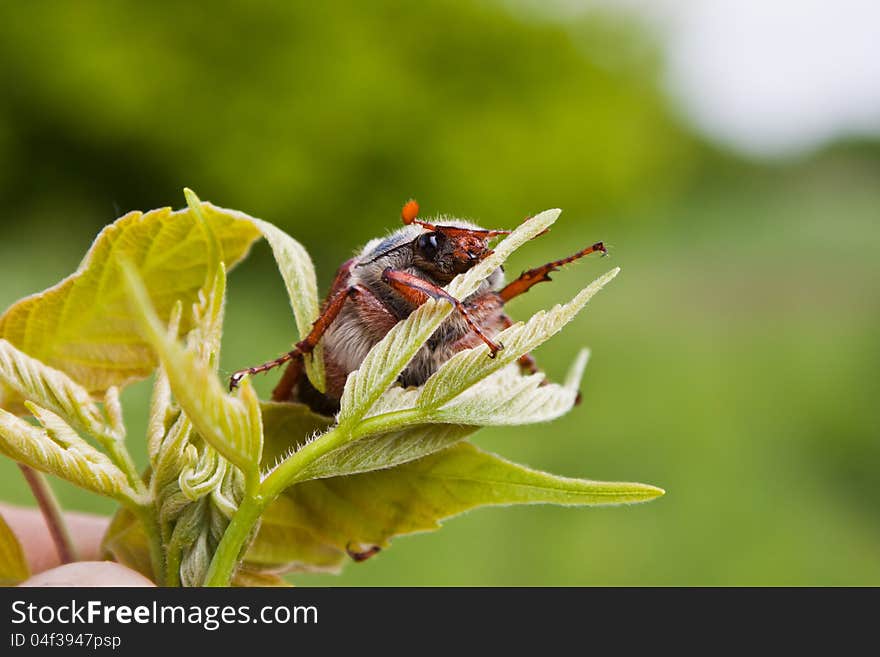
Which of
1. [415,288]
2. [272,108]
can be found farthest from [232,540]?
[272,108]

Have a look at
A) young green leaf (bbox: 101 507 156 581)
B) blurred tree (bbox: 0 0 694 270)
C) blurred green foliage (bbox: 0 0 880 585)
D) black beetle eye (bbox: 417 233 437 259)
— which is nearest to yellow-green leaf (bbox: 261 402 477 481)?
young green leaf (bbox: 101 507 156 581)

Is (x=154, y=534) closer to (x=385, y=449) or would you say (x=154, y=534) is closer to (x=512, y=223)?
(x=385, y=449)

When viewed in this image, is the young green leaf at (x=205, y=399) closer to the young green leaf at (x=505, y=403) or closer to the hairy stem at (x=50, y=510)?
the young green leaf at (x=505, y=403)

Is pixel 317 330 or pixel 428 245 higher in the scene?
pixel 428 245

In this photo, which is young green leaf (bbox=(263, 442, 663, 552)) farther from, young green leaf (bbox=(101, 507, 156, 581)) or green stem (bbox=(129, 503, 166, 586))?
green stem (bbox=(129, 503, 166, 586))

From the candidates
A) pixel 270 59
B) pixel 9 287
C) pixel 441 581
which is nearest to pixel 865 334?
pixel 441 581
